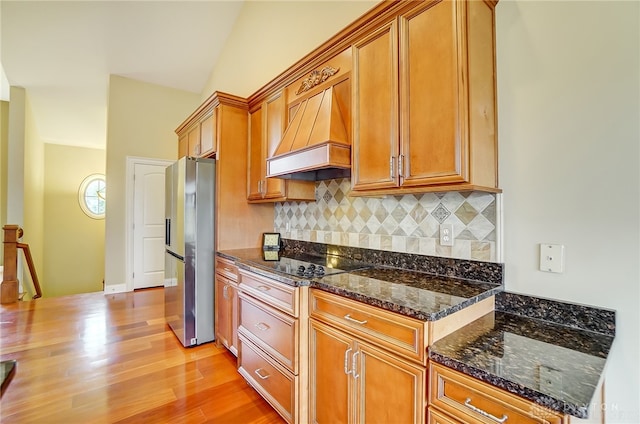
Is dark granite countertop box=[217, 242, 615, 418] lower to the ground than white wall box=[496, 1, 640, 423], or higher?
lower

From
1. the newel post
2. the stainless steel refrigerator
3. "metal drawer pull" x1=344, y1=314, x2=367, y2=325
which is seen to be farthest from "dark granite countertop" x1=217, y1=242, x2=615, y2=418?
the newel post

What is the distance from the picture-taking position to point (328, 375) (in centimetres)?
153

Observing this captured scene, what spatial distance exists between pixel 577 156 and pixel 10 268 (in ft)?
20.4

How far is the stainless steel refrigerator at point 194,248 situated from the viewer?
8.89 ft

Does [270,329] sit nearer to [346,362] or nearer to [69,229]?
[346,362]

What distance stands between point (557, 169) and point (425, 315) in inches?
35.9

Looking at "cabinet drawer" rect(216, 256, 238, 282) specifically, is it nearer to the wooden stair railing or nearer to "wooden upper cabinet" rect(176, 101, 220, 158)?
"wooden upper cabinet" rect(176, 101, 220, 158)

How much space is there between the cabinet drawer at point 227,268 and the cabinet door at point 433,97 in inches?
63.8

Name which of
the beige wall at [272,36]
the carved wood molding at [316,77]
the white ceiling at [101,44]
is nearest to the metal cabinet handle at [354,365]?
the carved wood molding at [316,77]

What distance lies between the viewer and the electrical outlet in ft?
5.55

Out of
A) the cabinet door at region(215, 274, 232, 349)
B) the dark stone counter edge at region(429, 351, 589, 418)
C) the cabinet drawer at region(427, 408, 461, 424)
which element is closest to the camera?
the dark stone counter edge at region(429, 351, 589, 418)

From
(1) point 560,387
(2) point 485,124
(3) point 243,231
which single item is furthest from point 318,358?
(3) point 243,231

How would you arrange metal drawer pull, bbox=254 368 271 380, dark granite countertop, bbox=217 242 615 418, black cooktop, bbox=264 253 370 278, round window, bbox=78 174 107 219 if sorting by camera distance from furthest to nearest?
round window, bbox=78 174 107 219, metal drawer pull, bbox=254 368 271 380, black cooktop, bbox=264 253 370 278, dark granite countertop, bbox=217 242 615 418

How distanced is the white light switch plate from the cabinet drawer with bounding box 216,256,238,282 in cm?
202
